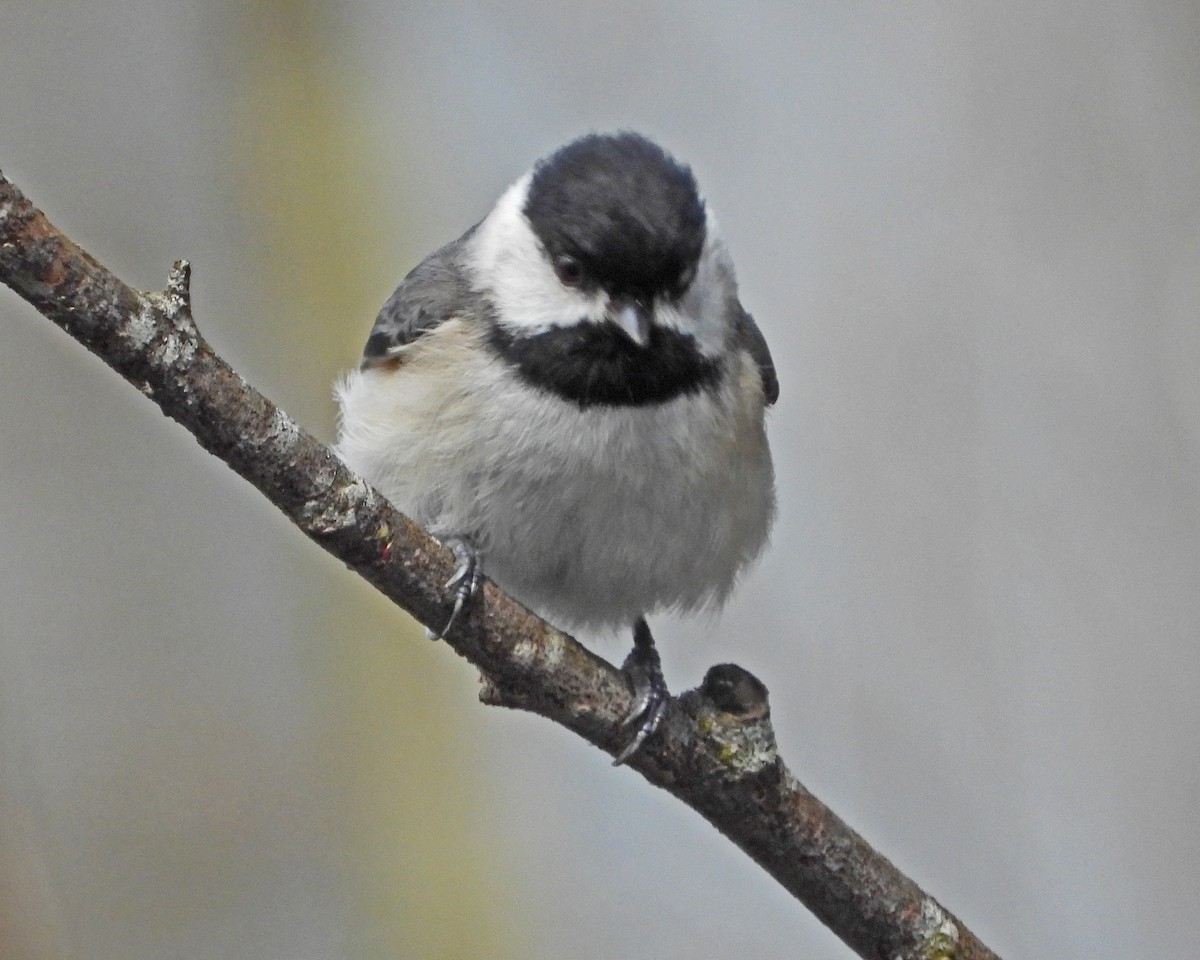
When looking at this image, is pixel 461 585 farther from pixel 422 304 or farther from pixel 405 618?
pixel 405 618

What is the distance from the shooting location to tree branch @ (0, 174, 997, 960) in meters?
1.83

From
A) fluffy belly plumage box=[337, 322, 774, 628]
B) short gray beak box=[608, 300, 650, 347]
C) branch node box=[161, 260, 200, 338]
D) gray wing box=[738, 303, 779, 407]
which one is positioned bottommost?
branch node box=[161, 260, 200, 338]

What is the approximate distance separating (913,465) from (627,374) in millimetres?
1917

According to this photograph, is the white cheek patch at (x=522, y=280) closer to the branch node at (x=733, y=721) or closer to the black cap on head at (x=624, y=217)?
the black cap on head at (x=624, y=217)

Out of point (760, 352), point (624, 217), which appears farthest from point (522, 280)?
point (760, 352)

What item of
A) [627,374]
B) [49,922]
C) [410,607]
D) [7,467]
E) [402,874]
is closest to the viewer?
[410,607]

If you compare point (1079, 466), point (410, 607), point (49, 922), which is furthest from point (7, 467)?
point (1079, 466)

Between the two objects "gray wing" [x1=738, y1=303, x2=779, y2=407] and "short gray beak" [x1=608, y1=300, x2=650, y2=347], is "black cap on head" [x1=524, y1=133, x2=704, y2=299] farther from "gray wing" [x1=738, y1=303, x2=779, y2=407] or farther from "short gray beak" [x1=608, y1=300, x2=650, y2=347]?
"gray wing" [x1=738, y1=303, x2=779, y2=407]

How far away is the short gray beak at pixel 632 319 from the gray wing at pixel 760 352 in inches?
19.3

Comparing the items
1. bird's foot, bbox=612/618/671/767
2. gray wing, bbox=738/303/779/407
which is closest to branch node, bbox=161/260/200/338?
bird's foot, bbox=612/618/671/767

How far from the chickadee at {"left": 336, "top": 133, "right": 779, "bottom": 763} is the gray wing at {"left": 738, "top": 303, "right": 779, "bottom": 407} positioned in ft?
0.28

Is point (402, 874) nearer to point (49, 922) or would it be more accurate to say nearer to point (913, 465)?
point (913, 465)

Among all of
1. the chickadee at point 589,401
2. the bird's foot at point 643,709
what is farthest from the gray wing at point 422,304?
the bird's foot at point 643,709

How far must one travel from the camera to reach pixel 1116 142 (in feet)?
13.0
